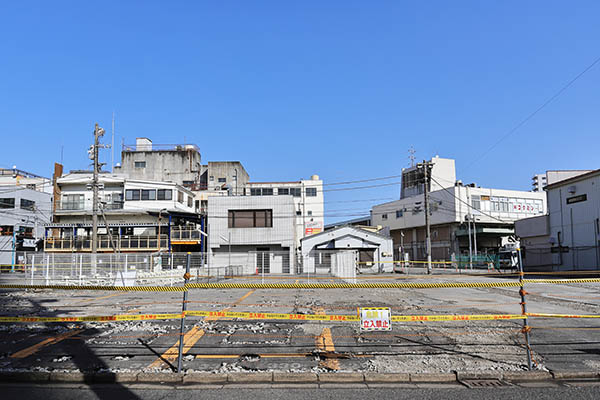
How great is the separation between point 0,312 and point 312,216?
52.1m

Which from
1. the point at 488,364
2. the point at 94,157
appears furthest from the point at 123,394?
the point at 94,157

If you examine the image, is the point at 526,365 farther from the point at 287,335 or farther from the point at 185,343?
the point at 185,343

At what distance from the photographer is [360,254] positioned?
43656 mm

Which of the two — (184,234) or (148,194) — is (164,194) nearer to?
(148,194)

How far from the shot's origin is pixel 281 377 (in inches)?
243

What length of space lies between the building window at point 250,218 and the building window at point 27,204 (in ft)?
98.0

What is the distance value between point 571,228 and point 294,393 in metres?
40.0

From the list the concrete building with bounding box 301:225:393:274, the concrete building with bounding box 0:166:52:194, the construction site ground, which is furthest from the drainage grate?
the concrete building with bounding box 0:166:52:194

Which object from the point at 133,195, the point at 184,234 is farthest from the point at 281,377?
the point at 133,195

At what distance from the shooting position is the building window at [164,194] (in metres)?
48.0

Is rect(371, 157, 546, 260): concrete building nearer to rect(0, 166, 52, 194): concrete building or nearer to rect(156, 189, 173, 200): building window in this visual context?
rect(156, 189, 173, 200): building window

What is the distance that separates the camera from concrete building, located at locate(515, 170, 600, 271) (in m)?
33.9

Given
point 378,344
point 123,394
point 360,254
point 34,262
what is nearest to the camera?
point 123,394

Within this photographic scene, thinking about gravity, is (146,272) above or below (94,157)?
below
